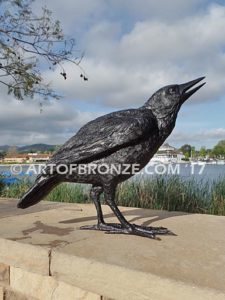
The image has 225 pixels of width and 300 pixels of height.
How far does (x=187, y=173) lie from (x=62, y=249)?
16.9 feet

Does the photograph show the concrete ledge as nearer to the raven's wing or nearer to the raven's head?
the raven's wing

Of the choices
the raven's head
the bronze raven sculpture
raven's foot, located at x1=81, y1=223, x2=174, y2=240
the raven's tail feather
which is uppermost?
the raven's head

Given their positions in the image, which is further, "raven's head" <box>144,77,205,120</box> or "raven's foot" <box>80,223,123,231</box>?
"raven's foot" <box>80,223,123,231</box>

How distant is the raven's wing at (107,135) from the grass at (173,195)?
3.39 m

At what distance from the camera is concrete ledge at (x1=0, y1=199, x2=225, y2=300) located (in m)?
1.76

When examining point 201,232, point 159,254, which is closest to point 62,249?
point 159,254

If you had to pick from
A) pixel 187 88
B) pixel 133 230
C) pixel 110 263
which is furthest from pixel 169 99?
pixel 110 263

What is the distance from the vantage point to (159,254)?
2178 mm

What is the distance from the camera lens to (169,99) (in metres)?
2.58

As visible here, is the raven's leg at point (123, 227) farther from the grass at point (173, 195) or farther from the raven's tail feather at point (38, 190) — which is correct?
the grass at point (173, 195)

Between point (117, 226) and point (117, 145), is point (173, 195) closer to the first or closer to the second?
point (117, 226)

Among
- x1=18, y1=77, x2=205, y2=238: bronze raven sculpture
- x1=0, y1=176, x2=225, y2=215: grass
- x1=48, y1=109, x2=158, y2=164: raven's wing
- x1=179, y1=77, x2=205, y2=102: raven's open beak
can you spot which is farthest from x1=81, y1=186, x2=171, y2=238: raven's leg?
x1=0, y1=176, x2=225, y2=215: grass

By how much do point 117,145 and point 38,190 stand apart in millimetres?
769

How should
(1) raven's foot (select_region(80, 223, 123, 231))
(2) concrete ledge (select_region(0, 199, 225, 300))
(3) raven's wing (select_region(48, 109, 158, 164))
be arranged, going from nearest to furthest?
1. (2) concrete ledge (select_region(0, 199, 225, 300))
2. (3) raven's wing (select_region(48, 109, 158, 164))
3. (1) raven's foot (select_region(80, 223, 123, 231))
